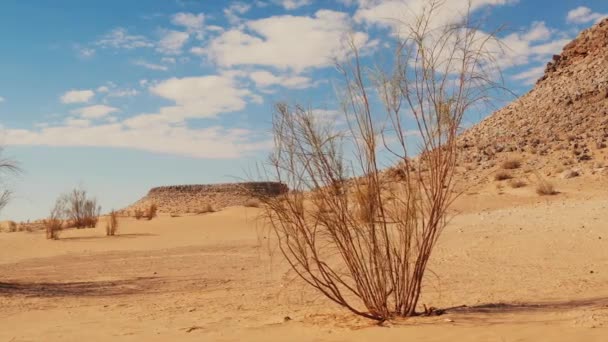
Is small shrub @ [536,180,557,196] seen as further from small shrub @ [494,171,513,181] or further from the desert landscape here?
small shrub @ [494,171,513,181]

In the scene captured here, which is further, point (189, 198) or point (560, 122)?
point (189, 198)

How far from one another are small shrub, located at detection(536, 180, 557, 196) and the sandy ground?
1.87m

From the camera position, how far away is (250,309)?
896 centimetres

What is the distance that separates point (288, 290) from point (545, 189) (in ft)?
49.3

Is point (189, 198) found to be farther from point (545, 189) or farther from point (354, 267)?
point (354, 267)

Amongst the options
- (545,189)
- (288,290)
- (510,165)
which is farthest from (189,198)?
(288,290)

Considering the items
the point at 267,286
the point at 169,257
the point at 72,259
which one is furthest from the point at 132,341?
the point at 72,259

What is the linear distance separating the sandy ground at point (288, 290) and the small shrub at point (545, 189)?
6.13 ft

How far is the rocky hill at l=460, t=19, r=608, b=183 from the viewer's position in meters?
28.8

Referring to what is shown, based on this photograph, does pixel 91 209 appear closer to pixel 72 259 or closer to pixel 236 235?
pixel 236 235

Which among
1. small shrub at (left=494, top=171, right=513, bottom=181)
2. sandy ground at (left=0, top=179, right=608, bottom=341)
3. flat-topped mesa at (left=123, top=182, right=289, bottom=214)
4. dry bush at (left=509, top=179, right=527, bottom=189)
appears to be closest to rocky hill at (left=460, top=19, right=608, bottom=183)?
small shrub at (left=494, top=171, right=513, bottom=181)

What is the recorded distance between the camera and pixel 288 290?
412 inches

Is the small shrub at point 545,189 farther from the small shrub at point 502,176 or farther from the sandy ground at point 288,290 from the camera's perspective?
the small shrub at point 502,176

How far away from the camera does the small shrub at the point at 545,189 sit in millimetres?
22766
